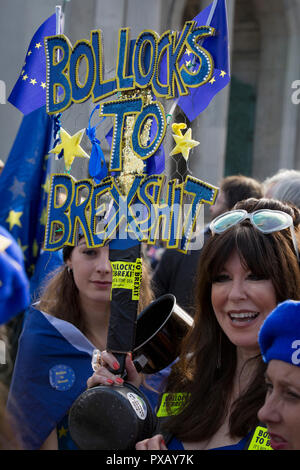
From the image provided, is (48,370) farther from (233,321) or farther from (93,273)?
(233,321)

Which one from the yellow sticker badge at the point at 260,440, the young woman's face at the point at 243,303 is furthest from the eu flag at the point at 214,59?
the yellow sticker badge at the point at 260,440

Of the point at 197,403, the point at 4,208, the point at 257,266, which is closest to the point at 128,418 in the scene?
the point at 197,403

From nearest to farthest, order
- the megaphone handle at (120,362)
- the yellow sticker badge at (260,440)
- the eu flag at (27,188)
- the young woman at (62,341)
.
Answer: the yellow sticker badge at (260,440) < the megaphone handle at (120,362) < the young woman at (62,341) < the eu flag at (27,188)

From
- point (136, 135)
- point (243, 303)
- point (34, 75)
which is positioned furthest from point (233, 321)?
point (34, 75)

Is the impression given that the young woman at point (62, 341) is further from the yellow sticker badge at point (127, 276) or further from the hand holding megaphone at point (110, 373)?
the yellow sticker badge at point (127, 276)

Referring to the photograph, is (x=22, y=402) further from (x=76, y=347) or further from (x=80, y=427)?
(x=80, y=427)

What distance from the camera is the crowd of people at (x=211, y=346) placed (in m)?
1.99

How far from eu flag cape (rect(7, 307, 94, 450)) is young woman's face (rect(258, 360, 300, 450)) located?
45.0 inches

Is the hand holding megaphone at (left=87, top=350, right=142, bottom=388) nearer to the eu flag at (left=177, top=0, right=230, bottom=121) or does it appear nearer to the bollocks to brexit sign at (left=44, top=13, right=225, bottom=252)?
the bollocks to brexit sign at (left=44, top=13, right=225, bottom=252)

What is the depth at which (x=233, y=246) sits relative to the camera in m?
2.44

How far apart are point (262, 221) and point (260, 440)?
675 mm

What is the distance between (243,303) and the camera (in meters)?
2.39

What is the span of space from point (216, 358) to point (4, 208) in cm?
186

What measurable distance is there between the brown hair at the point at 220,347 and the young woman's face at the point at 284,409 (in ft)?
0.94
